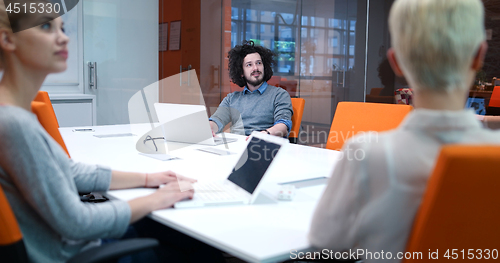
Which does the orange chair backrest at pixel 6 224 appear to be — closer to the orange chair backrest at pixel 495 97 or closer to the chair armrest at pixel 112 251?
the chair armrest at pixel 112 251

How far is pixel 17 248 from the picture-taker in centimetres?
97

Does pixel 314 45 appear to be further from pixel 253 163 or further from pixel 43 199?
pixel 43 199

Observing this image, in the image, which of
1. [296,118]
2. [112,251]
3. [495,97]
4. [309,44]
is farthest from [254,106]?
[309,44]

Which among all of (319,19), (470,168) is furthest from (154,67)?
Answer: (470,168)

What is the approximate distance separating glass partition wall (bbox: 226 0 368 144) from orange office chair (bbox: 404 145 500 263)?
14.9 ft

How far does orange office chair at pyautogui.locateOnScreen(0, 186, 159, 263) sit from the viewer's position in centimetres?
95

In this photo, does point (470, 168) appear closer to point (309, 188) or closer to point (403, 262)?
point (403, 262)

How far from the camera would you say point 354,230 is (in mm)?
896

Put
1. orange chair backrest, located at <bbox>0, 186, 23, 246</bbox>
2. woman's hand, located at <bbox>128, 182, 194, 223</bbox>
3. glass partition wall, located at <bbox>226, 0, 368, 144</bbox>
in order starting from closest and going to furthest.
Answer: orange chair backrest, located at <bbox>0, 186, 23, 246</bbox>, woman's hand, located at <bbox>128, 182, 194, 223</bbox>, glass partition wall, located at <bbox>226, 0, 368, 144</bbox>

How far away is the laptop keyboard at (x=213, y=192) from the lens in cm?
138

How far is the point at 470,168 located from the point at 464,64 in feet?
0.71

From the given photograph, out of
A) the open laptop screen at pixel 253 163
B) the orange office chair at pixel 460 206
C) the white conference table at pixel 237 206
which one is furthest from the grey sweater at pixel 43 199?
the orange office chair at pixel 460 206

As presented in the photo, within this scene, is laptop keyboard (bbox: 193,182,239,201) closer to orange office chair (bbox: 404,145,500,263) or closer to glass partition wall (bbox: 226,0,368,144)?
orange office chair (bbox: 404,145,500,263)

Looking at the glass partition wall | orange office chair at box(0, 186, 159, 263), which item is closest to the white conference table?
orange office chair at box(0, 186, 159, 263)
